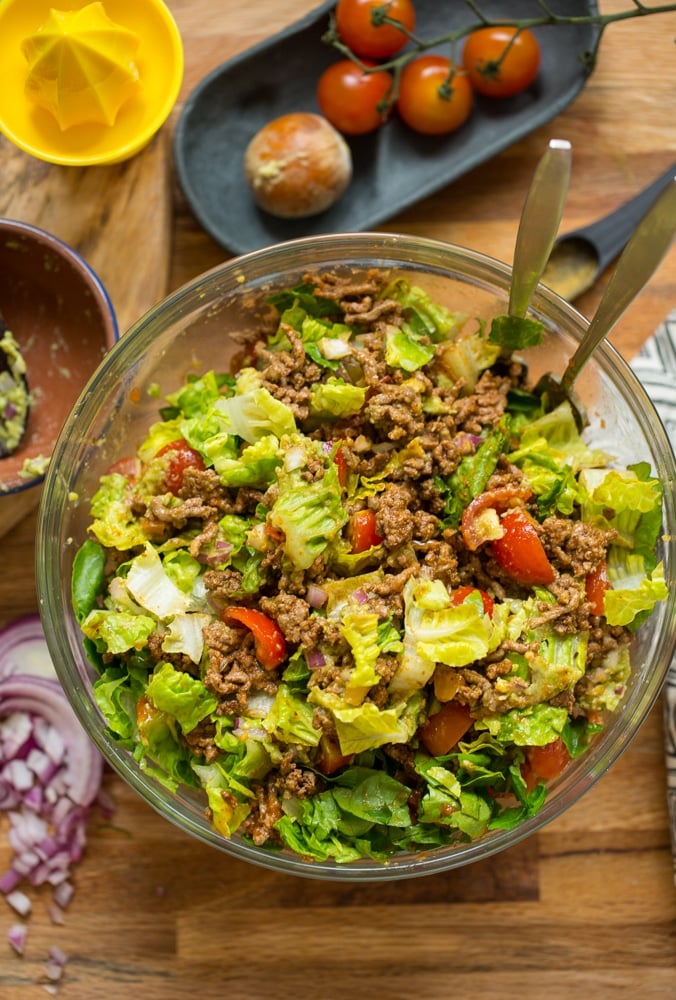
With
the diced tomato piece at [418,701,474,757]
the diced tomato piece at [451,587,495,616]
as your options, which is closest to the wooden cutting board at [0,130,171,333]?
the diced tomato piece at [451,587,495,616]

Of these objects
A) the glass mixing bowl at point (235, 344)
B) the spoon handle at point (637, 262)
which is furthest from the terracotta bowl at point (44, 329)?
the spoon handle at point (637, 262)

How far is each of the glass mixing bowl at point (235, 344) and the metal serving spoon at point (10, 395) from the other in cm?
36

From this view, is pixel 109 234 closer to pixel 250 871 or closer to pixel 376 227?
pixel 376 227

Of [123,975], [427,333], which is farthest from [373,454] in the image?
[123,975]

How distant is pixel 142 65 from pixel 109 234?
454 millimetres

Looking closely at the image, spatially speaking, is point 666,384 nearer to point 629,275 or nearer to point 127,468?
point 629,275

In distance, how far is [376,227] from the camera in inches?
105

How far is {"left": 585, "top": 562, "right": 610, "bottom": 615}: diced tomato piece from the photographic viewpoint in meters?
2.04

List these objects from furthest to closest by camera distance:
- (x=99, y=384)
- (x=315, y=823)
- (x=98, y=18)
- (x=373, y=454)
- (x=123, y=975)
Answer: (x=123, y=975), (x=98, y=18), (x=99, y=384), (x=373, y=454), (x=315, y=823)

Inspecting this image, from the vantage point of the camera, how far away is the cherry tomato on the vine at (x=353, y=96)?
8.63 ft

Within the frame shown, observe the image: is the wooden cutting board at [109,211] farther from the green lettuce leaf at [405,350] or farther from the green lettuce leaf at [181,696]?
the green lettuce leaf at [181,696]

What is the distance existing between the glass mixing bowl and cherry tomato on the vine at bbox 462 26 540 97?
0.71 m

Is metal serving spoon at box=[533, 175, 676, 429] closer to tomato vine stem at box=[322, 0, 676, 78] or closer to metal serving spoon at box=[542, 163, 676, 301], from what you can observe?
metal serving spoon at box=[542, 163, 676, 301]

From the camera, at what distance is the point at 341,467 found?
2.05m
